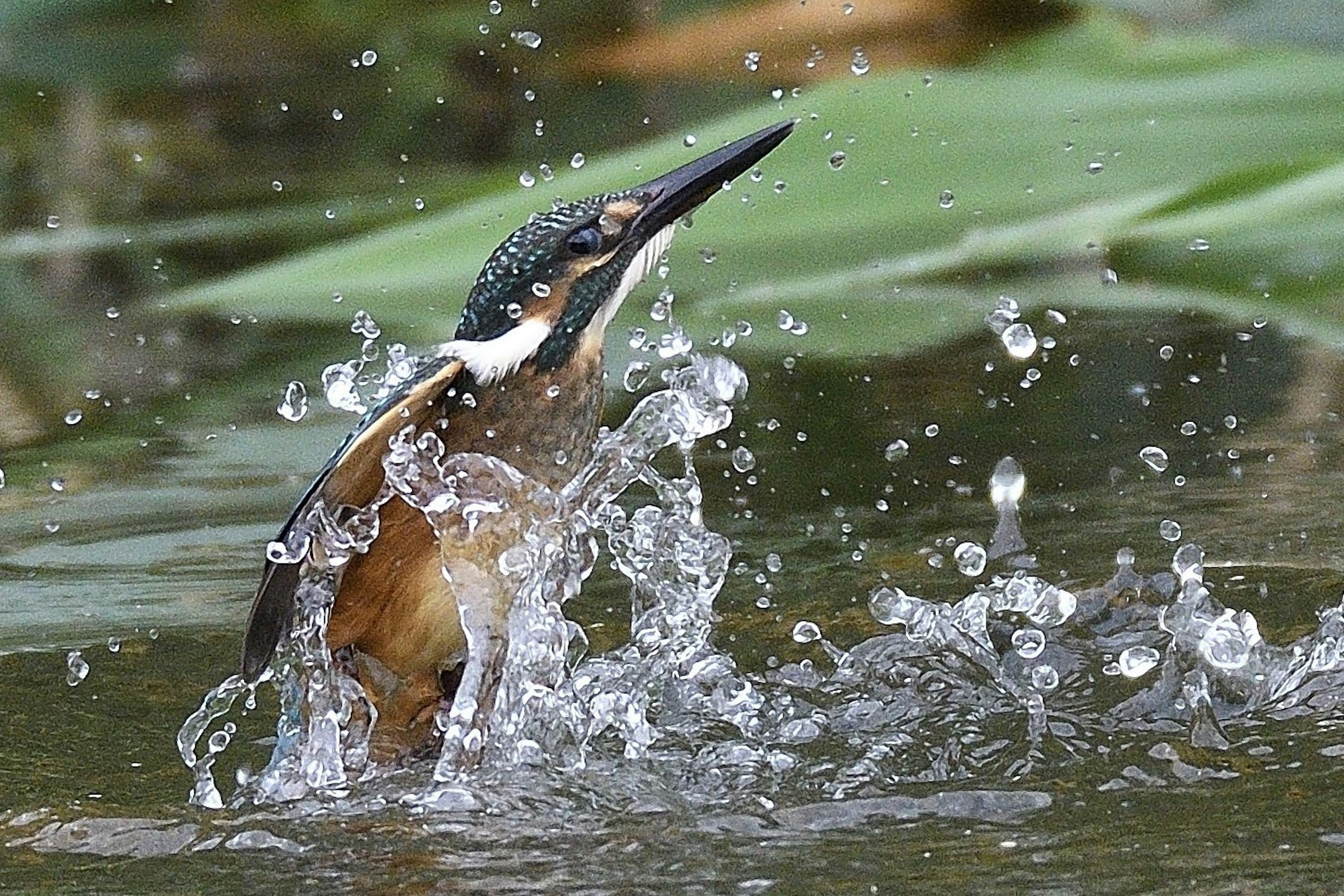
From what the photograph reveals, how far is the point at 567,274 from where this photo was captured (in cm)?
323

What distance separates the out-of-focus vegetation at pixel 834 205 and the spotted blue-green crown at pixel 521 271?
4.31 ft

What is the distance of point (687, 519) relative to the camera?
3.37 m

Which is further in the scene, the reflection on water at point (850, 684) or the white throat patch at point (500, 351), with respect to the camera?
the white throat patch at point (500, 351)

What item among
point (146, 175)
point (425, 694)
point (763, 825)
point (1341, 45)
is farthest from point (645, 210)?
point (146, 175)

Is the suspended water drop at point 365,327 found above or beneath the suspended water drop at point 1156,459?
above

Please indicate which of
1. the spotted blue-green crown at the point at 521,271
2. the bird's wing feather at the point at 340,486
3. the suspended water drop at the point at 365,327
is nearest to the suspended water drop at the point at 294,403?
the suspended water drop at the point at 365,327

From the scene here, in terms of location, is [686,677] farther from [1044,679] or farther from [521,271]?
[521,271]

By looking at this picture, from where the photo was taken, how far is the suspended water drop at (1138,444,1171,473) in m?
3.99

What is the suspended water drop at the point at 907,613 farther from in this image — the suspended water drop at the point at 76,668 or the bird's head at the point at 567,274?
the suspended water drop at the point at 76,668

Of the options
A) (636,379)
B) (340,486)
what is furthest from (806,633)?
(636,379)

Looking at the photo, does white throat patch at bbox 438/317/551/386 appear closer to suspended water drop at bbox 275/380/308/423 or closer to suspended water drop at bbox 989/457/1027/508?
suspended water drop at bbox 275/380/308/423

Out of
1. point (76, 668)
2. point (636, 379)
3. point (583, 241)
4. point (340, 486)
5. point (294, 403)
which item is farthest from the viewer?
point (636, 379)

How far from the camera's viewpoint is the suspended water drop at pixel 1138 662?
3059 millimetres

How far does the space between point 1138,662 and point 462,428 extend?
0.91m
